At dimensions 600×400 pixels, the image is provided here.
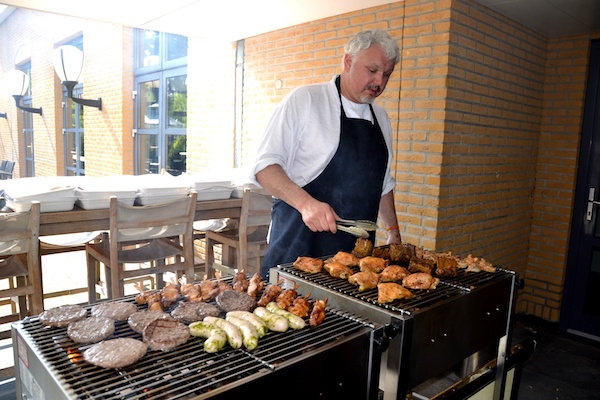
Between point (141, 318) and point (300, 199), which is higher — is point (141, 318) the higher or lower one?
the lower one

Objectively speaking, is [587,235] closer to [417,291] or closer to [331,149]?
[331,149]

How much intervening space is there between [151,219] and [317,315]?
251 centimetres

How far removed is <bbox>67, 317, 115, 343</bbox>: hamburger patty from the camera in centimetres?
116

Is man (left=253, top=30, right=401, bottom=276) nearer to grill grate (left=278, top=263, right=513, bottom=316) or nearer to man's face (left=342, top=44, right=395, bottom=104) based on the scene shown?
man's face (left=342, top=44, right=395, bottom=104)

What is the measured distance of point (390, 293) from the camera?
149cm

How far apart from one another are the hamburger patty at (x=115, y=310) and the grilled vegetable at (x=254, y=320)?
11.8 inches

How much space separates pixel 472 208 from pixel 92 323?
344 cm

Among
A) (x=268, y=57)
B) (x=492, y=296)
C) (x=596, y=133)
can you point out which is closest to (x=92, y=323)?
(x=492, y=296)

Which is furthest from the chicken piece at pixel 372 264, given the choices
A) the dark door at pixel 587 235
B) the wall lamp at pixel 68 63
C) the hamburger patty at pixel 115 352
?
the wall lamp at pixel 68 63

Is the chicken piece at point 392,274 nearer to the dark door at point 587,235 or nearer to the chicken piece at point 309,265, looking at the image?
the chicken piece at point 309,265

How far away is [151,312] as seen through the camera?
1.34 meters

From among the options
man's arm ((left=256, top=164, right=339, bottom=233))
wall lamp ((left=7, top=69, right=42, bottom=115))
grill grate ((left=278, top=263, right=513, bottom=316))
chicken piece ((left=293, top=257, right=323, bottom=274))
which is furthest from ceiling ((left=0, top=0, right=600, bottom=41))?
wall lamp ((left=7, top=69, right=42, bottom=115))

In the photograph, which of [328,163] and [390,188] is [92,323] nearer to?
[328,163]

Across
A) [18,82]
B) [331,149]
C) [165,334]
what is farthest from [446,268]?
[18,82]
